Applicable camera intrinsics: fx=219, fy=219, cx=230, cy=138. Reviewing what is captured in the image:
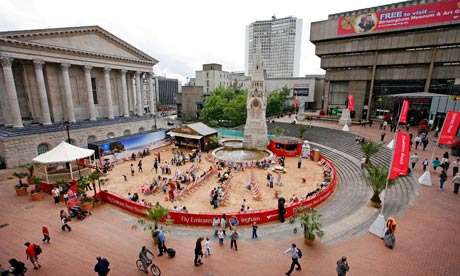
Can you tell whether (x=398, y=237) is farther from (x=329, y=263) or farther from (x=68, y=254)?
(x=68, y=254)

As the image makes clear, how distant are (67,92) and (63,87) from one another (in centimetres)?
190

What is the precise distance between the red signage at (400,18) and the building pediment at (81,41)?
148 ft

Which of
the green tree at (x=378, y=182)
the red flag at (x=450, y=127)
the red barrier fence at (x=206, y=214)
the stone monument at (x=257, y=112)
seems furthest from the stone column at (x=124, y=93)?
the red flag at (x=450, y=127)

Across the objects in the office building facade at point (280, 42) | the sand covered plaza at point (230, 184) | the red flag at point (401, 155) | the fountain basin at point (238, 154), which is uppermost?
the office building facade at point (280, 42)

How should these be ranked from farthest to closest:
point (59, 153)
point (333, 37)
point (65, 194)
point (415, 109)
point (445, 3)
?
point (333, 37) → point (415, 109) → point (445, 3) → point (59, 153) → point (65, 194)

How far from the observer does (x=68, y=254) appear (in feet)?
36.7

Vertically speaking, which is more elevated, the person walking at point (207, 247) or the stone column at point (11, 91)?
the stone column at point (11, 91)

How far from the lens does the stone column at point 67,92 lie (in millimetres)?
34094

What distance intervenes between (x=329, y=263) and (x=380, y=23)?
167ft

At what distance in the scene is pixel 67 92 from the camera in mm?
34969

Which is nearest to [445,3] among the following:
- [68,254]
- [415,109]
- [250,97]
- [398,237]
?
[415,109]

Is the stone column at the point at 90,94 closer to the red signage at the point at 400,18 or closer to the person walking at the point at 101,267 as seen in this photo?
the person walking at the point at 101,267

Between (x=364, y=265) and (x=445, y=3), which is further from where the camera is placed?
(x=445, y=3)

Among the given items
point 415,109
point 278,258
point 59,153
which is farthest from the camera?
point 415,109
